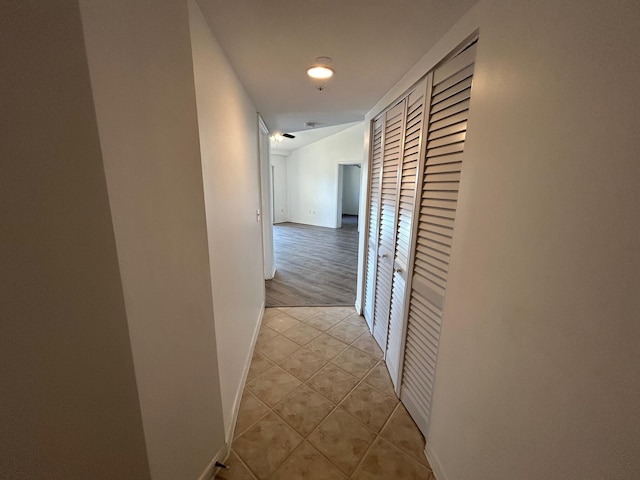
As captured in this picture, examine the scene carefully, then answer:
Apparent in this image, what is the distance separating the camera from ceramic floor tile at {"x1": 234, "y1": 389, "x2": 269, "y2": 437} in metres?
1.50

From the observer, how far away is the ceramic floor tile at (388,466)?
4.08 ft

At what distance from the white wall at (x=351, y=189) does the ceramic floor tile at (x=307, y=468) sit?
31.6ft

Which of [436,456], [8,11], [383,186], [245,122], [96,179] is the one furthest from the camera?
[383,186]

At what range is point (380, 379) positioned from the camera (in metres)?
1.88

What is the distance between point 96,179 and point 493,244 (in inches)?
48.1

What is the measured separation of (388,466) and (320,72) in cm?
227

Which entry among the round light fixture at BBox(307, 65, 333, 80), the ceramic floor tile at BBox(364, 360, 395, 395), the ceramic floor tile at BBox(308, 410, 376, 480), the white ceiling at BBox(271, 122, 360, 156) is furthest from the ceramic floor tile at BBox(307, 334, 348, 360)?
the white ceiling at BBox(271, 122, 360, 156)

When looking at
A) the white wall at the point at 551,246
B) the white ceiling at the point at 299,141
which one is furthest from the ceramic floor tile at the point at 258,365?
the white ceiling at the point at 299,141

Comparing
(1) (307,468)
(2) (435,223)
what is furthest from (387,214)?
(1) (307,468)

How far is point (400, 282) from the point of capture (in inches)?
67.9

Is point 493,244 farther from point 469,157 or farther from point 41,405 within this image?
point 41,405

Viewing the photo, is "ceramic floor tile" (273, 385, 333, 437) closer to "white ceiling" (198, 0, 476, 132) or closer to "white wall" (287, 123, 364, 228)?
"white ceiling" (198, 0, 476, 132)

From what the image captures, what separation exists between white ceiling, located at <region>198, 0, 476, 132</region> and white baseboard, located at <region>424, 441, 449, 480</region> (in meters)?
2.01

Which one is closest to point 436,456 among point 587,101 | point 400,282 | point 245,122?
point 400,282
